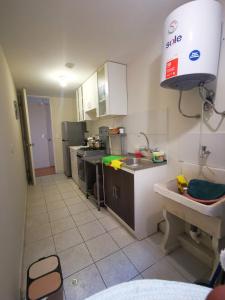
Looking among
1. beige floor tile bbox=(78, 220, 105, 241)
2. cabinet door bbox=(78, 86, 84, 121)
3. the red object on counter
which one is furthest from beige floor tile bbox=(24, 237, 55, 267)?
cabinet door bbox=(78, 86, 84, 121)

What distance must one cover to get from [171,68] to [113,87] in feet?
4.35

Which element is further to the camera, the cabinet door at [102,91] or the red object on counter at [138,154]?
the cabinet door at [102,91]

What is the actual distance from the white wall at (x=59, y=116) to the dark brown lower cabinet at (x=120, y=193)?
9.24 ft

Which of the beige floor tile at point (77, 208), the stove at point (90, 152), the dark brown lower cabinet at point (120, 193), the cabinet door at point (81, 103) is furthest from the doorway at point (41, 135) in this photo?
the dark brown lower cabinet at point (120, 193)

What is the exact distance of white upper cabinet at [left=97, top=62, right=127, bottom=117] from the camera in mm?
2322

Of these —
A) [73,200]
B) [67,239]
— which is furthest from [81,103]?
[67,239]

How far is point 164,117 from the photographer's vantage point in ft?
6.09

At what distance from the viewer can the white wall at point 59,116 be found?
14.7 ft

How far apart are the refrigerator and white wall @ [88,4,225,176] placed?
1833 mm

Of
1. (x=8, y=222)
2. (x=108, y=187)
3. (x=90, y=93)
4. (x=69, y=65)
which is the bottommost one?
(x=108, y=187)

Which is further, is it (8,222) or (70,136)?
(70,136)

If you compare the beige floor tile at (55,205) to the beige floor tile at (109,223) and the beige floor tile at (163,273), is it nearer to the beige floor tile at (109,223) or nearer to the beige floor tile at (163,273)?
the beige floor tile at (109,223)

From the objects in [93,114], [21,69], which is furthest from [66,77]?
[93,114]

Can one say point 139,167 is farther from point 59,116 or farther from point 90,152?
point 59,116
